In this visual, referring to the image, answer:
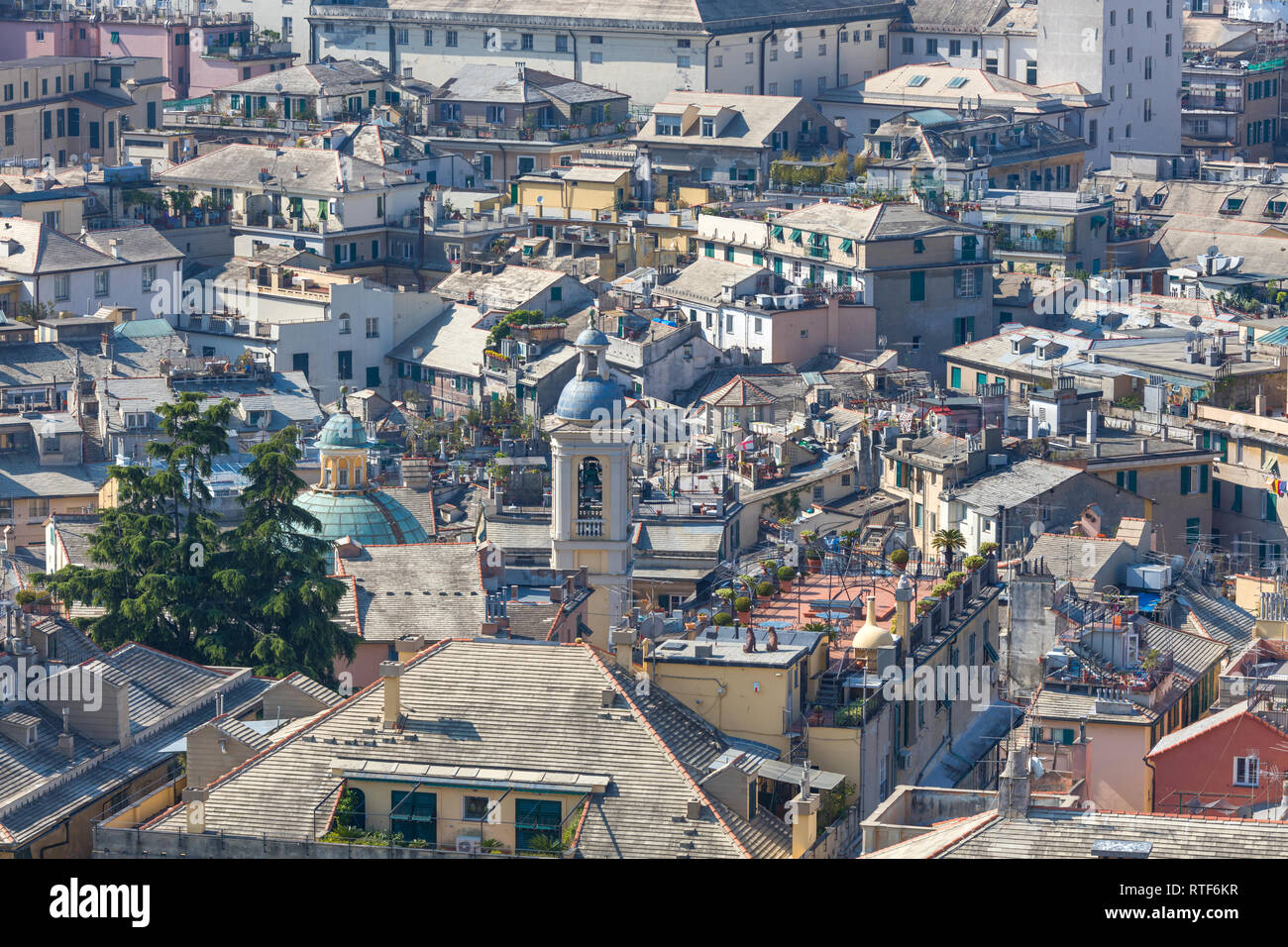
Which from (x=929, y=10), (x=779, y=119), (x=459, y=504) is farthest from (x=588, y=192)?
(x=459, y=504)

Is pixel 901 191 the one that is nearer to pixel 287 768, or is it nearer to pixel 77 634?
pixel 77 634

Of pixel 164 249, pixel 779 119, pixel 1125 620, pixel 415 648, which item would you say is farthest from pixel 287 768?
pixel 779 119

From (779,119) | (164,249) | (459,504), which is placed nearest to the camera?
(459,504)

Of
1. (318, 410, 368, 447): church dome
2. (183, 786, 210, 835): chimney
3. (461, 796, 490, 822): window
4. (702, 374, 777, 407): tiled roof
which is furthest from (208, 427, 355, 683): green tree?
→ (702, 374, 777, 407): tiled roof

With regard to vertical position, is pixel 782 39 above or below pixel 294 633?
above

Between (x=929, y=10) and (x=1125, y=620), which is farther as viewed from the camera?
(x=929, y=10)

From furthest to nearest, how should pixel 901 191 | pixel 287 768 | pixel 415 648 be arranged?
pixel 901 191 → pixel 415 648 → pixel 287 768
